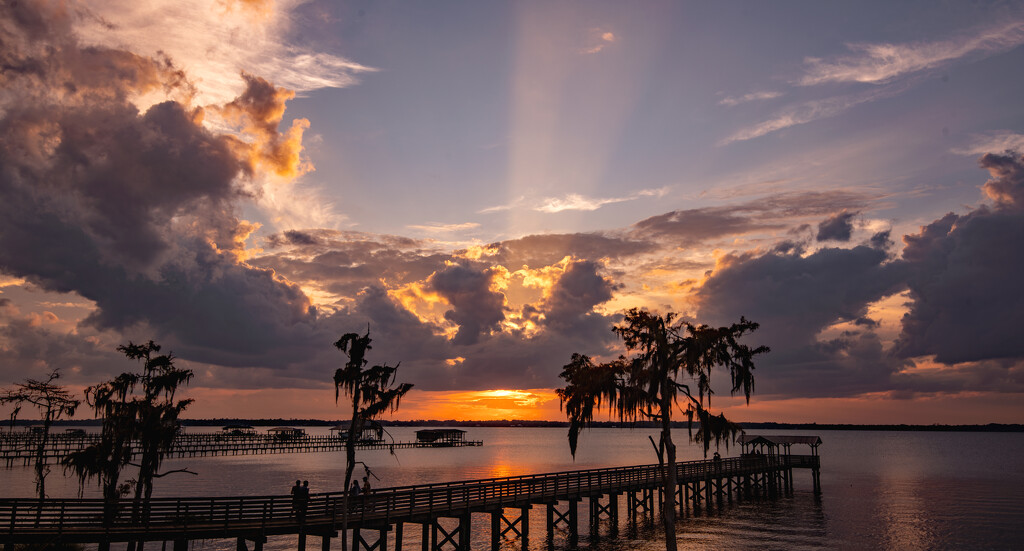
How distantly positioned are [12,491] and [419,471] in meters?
53.4

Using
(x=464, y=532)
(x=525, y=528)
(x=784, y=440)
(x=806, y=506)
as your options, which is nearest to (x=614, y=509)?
(x=525, y=528)

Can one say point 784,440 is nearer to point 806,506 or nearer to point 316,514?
point 806,506

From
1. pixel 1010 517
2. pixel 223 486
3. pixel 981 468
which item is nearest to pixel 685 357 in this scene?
pixel 1010 517

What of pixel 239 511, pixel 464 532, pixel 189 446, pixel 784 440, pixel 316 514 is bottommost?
pixel 189 446

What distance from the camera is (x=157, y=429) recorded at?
28.9 metres

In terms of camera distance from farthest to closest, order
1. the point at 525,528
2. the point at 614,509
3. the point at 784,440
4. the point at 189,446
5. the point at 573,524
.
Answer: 1. the point at 189,446
2. the point at 784,440
3. the point at 614,509
4. the point at 573,524
5. the point at 525,528

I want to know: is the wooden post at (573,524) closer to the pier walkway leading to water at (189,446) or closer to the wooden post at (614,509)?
the wooden post at (614,509)

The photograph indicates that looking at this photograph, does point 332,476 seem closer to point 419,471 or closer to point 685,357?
point 419,471

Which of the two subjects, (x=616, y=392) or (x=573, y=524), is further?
(x=573, y=524)

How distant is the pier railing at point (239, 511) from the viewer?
23906mm

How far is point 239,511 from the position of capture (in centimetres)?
2667

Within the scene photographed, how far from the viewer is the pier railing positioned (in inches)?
941

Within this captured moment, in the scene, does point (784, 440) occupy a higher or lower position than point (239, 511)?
lower

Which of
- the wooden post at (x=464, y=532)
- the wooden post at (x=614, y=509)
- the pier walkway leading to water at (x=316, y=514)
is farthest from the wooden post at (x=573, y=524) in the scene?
the wooden post at (x=464, y=532)
